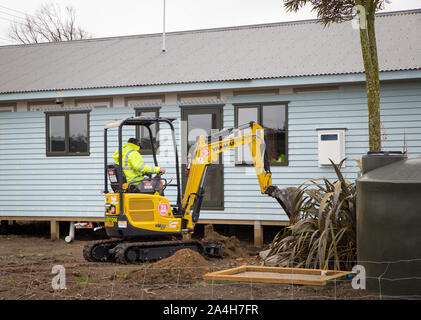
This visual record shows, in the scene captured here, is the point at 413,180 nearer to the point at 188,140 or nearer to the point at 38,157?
the point at 188,140

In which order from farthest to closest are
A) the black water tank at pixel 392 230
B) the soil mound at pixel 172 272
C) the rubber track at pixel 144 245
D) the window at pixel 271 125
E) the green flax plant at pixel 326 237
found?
the window at pixel 271 125, the rubber track at pixel 144 245, the soil mound at pixel 172 272, the green flax plant at pixel 326 237, the black water tank at pixel 392 230

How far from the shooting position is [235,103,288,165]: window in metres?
12.2

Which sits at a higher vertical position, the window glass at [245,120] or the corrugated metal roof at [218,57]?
the corrugated metal roof at [218,57]

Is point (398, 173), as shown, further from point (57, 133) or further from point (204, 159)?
point (57, 133)

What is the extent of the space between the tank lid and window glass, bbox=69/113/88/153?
8.77 metres

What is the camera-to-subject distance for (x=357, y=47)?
12.6 metres

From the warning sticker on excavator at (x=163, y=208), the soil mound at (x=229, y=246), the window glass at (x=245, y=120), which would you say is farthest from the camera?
the window glass at (x=245, y=120)

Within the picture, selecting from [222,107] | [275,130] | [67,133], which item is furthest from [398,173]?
[67,133]

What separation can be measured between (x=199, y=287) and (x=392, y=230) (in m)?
2.31

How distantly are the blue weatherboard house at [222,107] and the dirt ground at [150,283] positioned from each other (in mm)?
2201

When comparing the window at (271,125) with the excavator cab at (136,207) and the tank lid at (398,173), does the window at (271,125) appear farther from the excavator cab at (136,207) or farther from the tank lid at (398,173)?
the tank lid at (398,173)

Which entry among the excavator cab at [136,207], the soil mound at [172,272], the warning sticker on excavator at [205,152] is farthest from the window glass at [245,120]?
the soil mound at [172,272]

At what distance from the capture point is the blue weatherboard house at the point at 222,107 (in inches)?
457
